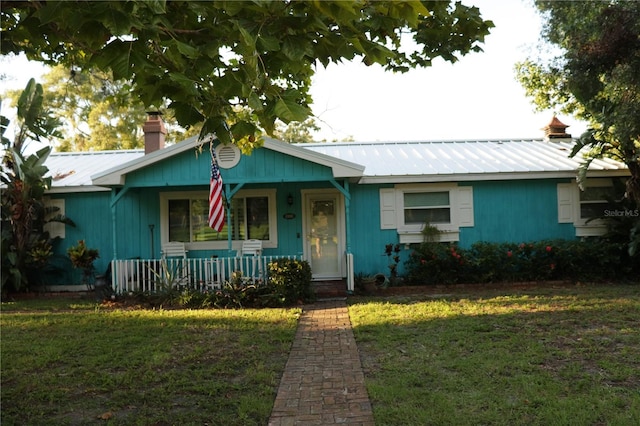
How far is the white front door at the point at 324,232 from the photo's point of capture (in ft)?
39.8

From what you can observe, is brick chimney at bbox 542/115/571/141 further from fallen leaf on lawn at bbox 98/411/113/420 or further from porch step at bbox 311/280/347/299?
fallen leaf on lawn at bbox 98/411/113/420

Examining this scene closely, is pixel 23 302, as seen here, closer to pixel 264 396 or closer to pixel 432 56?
pixel 264 396

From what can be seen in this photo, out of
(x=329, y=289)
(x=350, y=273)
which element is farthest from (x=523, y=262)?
(x=329, y=289)

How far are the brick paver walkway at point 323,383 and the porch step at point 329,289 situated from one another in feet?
9.31

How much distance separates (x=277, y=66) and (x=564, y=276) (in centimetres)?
1035

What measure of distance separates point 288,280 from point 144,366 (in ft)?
14.3

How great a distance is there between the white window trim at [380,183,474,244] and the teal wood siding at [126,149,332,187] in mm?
2142

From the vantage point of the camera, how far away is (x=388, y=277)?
1173cm

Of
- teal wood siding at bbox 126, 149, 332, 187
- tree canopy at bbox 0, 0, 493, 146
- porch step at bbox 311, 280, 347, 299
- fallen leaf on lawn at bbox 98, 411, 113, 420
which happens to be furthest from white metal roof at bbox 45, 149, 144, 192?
tree canopy at bbox 0, 0, 493, 146

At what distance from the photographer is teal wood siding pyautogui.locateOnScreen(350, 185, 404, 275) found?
1192cm

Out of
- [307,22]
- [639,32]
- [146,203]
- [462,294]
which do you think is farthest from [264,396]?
[639,32]

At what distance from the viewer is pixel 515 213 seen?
39.6ft

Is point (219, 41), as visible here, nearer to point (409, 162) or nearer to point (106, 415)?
point (106, 415)

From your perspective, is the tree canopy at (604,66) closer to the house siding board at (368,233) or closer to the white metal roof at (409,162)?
the white metal roof at (409,162)
